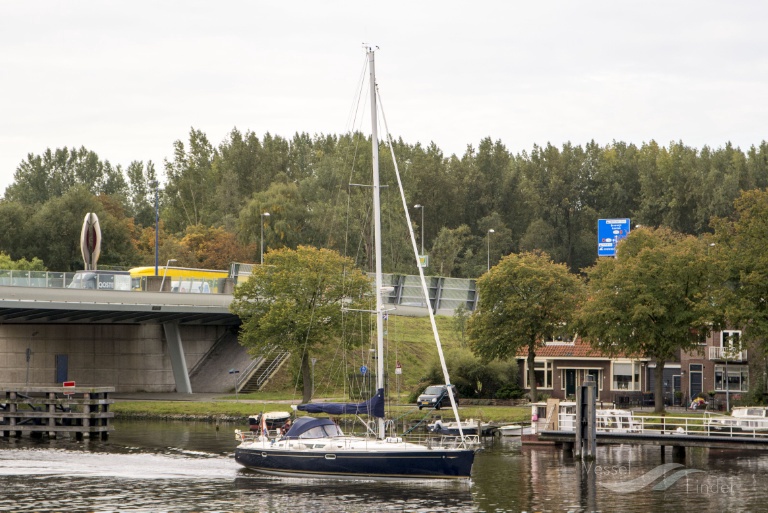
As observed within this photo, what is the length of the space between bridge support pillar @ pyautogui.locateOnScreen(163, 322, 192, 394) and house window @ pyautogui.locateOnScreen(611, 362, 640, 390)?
35817 millimetres

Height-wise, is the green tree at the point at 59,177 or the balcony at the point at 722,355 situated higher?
the green tree at the point at 59,177

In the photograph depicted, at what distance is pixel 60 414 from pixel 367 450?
3061 centimetres

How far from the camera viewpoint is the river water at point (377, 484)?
1789 inches

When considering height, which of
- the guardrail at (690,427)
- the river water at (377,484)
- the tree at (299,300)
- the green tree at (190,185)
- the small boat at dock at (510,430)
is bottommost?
the river water at (377,484)

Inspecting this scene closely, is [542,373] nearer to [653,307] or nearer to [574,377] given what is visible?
[574,377]

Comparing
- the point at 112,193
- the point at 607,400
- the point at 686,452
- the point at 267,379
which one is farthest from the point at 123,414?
the point at 112,193

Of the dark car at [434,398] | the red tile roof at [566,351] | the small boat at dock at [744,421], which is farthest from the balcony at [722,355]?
the dark car at [434,398]

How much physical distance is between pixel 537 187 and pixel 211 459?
11043 centimetres

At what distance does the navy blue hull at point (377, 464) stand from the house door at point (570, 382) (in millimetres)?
40438

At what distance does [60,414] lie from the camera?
73688mm

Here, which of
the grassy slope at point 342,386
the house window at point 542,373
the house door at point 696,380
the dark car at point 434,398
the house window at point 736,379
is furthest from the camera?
the house window at point 542,373

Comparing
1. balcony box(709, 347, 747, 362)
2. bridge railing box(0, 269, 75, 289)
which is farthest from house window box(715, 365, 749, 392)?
bridge railing box(0, 269, 75, 289)

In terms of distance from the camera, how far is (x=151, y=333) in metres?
104

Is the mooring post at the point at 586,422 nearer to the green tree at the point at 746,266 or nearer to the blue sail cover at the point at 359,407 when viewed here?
the blue sail cover at the point at 359,407
